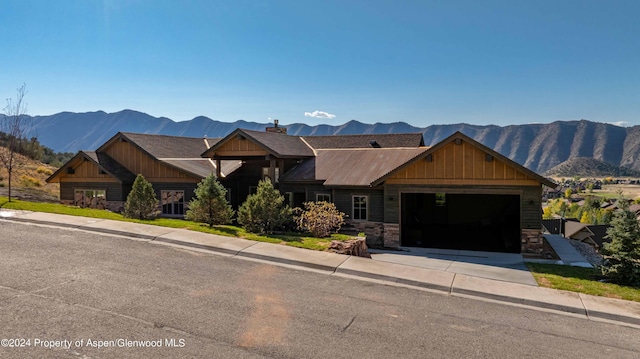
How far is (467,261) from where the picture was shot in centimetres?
1586

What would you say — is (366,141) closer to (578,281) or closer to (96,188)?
(96,188)

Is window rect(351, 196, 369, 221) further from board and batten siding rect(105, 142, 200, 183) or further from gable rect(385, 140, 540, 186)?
board and batten siding rect(105, 142, 200, 183)

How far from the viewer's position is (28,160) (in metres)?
46.0

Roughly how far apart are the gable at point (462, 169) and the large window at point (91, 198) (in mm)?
17849

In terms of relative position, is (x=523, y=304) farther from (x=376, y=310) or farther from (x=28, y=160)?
(x=28, y=160)

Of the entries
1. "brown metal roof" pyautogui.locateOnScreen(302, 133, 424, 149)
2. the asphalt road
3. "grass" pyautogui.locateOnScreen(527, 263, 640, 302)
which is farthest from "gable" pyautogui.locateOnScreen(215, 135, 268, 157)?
"grass" pyautogui.locateOnScreen(527, 263, 640, 302)

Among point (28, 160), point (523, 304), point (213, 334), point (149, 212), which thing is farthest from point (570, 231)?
point (28, 160)

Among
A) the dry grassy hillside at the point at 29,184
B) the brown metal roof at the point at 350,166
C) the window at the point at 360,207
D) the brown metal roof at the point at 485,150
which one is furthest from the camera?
the dry grassy hillside at the point at 29,184

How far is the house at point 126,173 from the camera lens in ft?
81.6

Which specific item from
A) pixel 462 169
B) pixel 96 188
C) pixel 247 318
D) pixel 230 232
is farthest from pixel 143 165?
pixel 247 318

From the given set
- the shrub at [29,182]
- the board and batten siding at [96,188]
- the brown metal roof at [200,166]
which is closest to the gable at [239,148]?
the brown metal roof at [200,166]

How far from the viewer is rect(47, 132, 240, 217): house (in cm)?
2486

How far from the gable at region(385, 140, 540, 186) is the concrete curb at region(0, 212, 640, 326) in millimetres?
6657

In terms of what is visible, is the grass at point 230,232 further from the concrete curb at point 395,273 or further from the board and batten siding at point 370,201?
the board and batten siding at point 370,201
